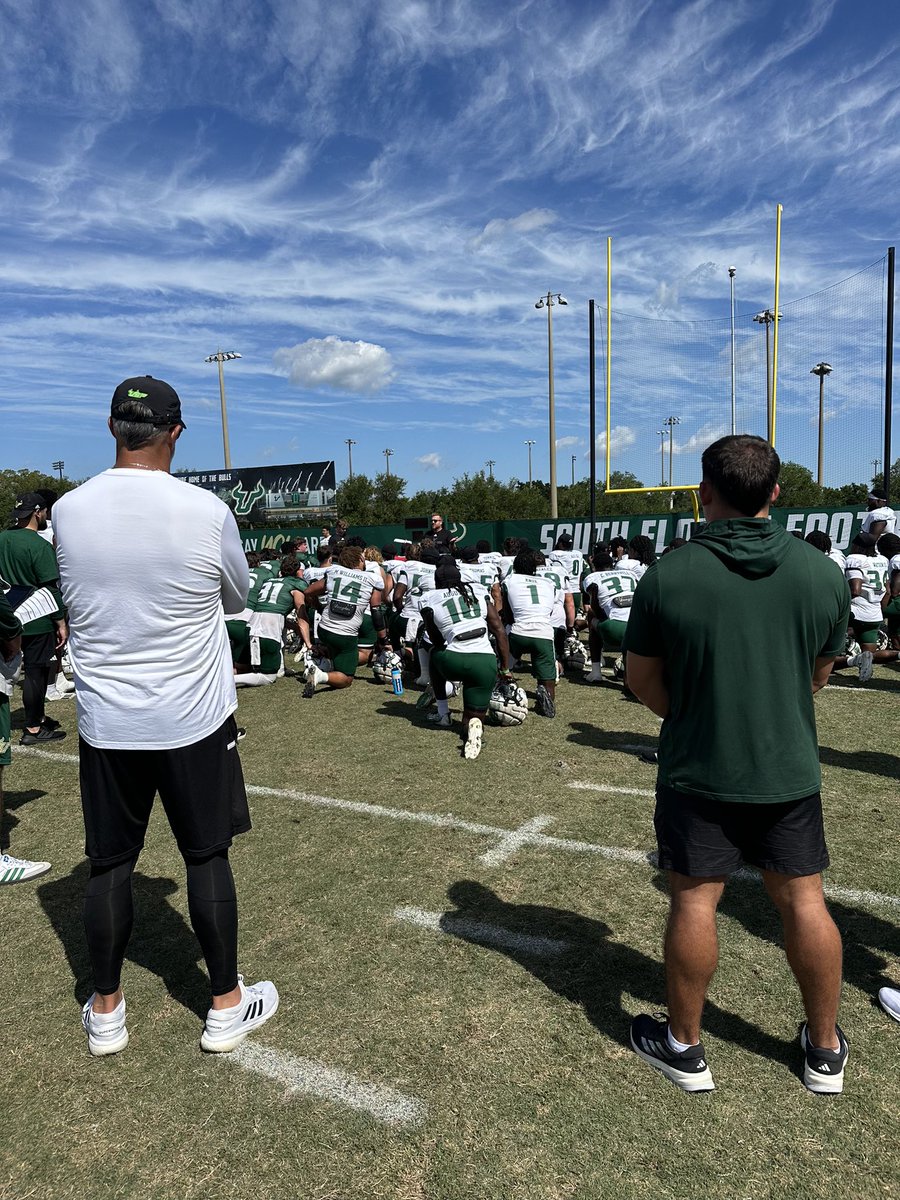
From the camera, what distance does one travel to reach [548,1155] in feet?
7.25

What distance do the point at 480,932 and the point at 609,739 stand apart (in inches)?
138

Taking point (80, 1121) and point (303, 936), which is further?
point (303, 936)

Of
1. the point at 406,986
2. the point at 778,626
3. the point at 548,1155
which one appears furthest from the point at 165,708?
the point at 778,626

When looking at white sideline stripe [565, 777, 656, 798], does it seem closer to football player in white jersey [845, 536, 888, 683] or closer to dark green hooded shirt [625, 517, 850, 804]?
dark green hooded shirt [625, 517, 850, 804]

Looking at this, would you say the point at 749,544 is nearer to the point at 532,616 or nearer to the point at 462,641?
the point at 462,641

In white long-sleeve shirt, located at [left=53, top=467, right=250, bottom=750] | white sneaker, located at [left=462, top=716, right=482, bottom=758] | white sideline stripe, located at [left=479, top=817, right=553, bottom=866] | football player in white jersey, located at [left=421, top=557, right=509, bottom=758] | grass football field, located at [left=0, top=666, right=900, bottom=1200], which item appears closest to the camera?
grass football field, located at [left=0, top=666, right=900, bottom=1200]

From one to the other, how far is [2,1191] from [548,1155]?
5.06ft

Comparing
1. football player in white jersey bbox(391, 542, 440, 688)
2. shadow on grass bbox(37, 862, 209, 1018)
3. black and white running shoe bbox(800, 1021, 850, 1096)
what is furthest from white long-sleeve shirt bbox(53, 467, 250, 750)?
football player in white jersey bbox(391, 542, 440, 688)

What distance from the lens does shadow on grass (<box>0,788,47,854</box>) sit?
15.9 ft

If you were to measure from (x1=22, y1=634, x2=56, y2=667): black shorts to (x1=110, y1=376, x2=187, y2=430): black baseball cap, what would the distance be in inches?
216

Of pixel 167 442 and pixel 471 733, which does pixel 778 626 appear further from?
pixel 471 733

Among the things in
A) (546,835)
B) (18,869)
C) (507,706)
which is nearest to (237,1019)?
(18,869)

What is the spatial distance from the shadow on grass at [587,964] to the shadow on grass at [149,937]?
111 cm

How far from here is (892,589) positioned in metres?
9.05
